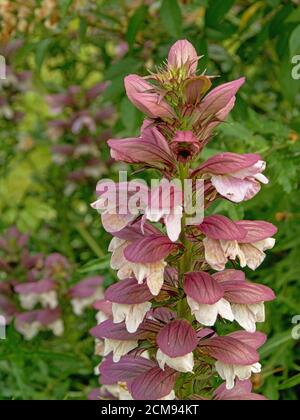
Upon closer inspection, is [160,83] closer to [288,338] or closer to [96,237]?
[288,338]

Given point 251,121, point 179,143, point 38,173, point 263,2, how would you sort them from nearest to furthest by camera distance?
point 179,143, point 251,121, point 263,2, point 38,173

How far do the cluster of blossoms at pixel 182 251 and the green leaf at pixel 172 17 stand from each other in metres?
0.65

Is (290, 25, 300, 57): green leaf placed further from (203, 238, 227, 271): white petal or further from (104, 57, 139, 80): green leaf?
(203, 238, 227, 271): white petal

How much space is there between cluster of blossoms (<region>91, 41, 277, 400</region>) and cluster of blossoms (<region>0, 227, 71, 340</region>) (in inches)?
31.4

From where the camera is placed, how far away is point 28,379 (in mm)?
1717

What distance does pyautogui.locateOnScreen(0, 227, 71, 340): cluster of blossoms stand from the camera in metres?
1.79

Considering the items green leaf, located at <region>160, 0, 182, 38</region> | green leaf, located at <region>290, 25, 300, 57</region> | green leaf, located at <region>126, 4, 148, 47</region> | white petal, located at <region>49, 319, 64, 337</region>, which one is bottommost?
white petal, located at <region>49, 319, 64, 337</region>

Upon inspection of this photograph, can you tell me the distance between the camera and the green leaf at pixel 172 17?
158 cm

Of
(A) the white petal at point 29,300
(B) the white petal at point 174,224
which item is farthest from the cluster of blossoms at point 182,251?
(A) the white petal at point 29,300

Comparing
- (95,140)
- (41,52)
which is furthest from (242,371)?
(95,140)

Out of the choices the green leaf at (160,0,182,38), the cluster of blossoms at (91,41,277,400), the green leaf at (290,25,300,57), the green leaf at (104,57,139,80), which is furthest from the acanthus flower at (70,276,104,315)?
the cluster of blossoms at (91,41,277,400)
